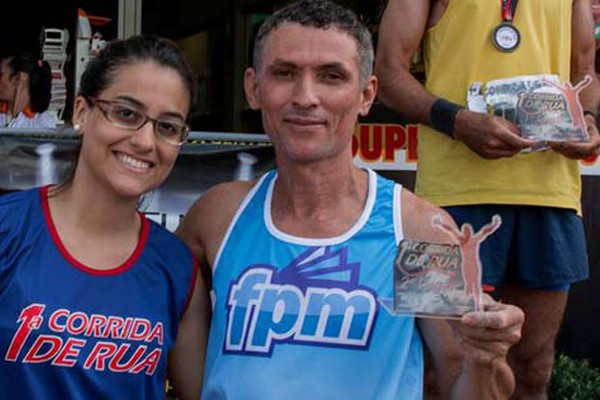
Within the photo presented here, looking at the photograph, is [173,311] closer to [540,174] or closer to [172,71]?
[172,71]

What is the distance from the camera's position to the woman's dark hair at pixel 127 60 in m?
2.35

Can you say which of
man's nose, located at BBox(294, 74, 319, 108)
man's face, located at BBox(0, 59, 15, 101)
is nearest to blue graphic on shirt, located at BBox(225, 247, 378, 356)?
man's nose, located at BBox(294, 74, 319, 108)

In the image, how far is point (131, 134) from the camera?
Answer: 227 cm

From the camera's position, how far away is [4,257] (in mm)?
2176

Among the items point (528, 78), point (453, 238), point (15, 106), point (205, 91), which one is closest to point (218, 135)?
point (528, 78)

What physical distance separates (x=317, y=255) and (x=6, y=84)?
3.69m

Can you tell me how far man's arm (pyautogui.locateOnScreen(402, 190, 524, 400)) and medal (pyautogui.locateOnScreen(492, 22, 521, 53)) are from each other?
94 centimetres

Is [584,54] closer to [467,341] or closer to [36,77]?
[467,341]

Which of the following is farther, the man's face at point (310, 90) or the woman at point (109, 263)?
the man's face at point (310, 90)

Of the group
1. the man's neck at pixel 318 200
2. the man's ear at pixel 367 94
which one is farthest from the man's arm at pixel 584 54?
the man's neck at pixel 318 200

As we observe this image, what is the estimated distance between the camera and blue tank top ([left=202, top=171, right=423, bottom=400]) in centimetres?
221

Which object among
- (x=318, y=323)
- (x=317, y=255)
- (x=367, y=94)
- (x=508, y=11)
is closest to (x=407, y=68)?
(x=508, y=11)

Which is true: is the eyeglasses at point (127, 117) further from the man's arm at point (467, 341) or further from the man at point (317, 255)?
the man's arm at point (467, 341)

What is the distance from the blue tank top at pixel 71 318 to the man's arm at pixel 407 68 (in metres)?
1.16
